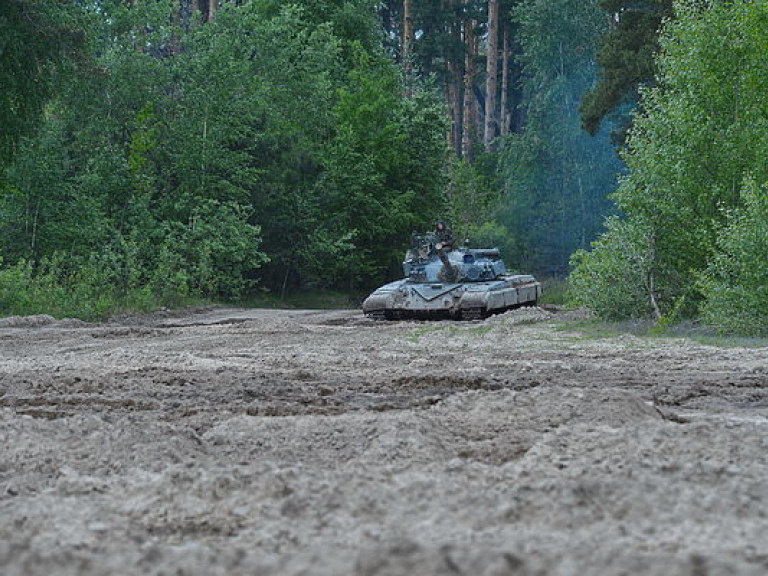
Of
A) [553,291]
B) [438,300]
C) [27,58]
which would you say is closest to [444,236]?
[438,300]

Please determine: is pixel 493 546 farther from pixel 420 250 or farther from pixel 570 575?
pixel 420 250

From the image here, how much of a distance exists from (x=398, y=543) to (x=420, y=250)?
22188 mm

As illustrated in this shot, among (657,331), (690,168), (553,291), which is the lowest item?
(553,291)

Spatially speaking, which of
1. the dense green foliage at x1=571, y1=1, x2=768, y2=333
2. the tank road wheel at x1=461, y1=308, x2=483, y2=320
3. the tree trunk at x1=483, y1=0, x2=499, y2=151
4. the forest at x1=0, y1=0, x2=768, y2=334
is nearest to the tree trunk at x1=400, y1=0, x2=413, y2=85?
the forest at x1=0, y1=0, x2=768, y2=334

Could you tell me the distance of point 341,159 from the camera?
123 feet

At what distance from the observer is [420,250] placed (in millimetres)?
26078

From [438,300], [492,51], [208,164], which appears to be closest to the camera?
[438,300]

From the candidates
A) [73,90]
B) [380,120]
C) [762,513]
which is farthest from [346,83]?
[762,513]

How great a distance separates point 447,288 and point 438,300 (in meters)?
0.44

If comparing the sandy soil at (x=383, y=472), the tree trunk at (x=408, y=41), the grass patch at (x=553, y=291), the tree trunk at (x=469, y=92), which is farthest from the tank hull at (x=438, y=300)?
the tree trunk at (x=469, y=92)

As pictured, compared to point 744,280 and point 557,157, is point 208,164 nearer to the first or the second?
point 744,280

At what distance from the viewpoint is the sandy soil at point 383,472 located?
3859 mm

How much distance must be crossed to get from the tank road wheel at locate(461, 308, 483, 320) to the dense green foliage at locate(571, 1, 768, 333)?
11.3ft

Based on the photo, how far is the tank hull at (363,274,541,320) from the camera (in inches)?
917
